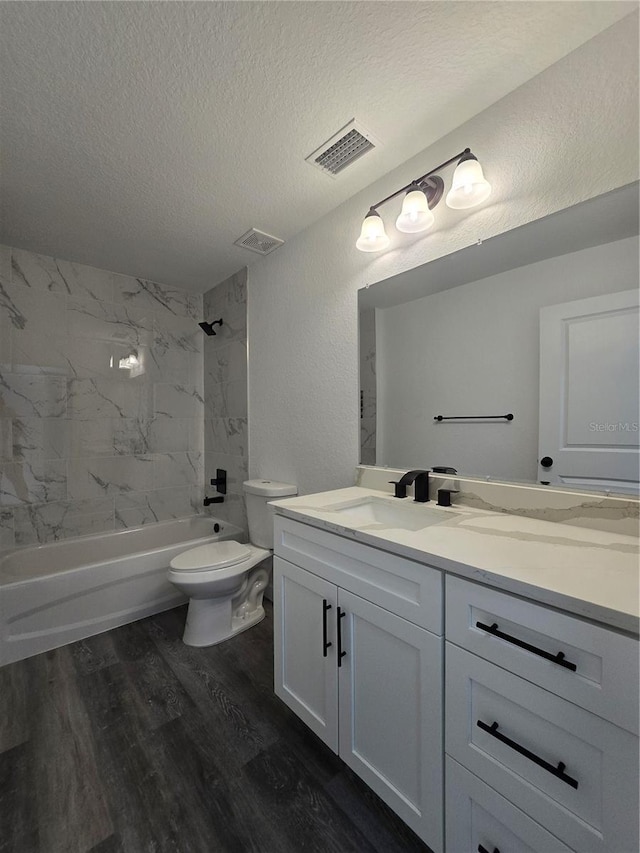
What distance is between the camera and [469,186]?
3.94ft

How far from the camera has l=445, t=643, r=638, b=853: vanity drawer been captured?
59 cm

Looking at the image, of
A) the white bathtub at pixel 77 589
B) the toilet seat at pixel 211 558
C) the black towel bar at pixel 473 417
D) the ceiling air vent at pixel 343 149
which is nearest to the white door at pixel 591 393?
the black towel bar at pixel 473 417

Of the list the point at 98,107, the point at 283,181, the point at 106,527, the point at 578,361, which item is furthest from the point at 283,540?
the point at 106,527

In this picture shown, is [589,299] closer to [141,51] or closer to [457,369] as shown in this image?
[457,369]

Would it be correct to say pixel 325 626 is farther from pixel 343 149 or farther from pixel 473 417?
pixel 343 149

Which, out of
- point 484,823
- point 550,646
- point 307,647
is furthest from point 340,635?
point 550,646

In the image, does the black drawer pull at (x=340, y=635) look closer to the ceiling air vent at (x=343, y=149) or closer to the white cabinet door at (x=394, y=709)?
the white cabinet door at (x=394, y=709)

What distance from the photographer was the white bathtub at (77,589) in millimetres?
1809

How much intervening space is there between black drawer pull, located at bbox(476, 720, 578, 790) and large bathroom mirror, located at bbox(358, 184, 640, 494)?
71 centimetres

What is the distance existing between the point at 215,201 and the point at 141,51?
0.72 metres

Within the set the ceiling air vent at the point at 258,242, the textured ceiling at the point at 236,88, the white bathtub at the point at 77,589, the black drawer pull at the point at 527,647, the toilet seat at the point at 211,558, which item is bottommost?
the white bathtub at the point at 77,589

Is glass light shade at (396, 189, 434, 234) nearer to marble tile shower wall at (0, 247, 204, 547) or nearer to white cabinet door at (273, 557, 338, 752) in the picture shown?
white cabinet door at (273, 557, 338, 752)

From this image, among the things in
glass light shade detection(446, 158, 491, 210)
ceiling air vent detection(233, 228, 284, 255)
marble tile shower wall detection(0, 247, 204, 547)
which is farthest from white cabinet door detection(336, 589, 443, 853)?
marble tile shower wall detection(0, 247, 204, 547)

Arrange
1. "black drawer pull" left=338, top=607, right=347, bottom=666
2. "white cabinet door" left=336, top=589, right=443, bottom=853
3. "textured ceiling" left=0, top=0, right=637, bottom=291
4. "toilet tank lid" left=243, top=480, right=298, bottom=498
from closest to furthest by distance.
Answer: "white cabinet door" left=336, top=589, right=443, bottom=853 → "textured ceiling" left=0, top=0, right=637, bottom=291 → "black drawer pull" left=338, top=607, right=347, bottom=666 → "toilet tank lid" left=243, top=480, right=298, bottom=498
